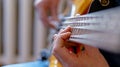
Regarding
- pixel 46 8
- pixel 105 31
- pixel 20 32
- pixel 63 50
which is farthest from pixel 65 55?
pixel 20 32

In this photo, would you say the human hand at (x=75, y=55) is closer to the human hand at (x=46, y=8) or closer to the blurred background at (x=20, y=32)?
the human hand at (x=46, y=8)

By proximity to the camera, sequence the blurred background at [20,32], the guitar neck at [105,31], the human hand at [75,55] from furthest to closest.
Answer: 1. the blurred background at [20,32]
2. the human hand at [75,55]
3. the guitar neck at [105,31]

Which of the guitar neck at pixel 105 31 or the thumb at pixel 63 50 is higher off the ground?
the guitar neck at pixel 105 31

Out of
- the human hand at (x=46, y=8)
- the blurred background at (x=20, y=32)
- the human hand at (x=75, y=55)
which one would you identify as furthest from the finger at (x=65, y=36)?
the blurred background at (x=20, y=32)

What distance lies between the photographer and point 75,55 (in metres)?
0.46

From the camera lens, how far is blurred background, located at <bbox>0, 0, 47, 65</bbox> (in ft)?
5.42

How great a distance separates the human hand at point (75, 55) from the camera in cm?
43

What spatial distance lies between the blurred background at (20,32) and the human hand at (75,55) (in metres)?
1.18

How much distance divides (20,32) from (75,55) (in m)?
1.28

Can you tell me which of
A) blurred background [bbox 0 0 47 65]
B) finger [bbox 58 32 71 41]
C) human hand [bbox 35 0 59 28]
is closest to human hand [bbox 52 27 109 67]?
finger [bbox 58 32 71 41]

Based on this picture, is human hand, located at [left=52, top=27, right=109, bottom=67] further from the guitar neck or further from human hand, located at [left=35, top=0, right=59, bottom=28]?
human hand, located at [left=35, top=0, right=59, bottom=28]

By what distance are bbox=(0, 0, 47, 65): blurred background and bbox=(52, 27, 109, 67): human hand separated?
1.18 meters

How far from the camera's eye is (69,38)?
464 mm

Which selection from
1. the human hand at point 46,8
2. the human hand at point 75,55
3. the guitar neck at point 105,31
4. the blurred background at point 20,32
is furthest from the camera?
the blurred background at point 20,32
